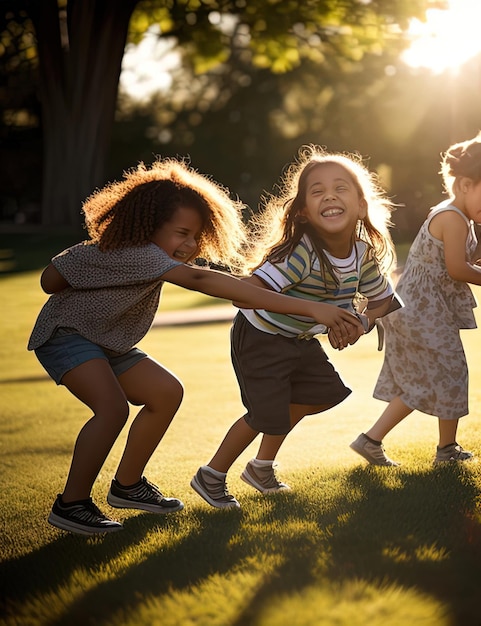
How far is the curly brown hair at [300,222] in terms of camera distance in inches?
158

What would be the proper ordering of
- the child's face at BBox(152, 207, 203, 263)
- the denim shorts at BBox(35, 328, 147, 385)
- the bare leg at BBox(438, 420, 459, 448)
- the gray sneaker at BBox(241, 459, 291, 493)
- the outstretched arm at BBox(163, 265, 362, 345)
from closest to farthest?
1. the outstretched arm at BBox(163, 265, 362, 345)
2. the denim shorts at BBox(35, 328, 147, 385)
3. the child's face at BBox(152, 207, 203, 263)
4. the gray sneaker at BBox(241, 459, 291, 493)
5. the bare leg at BBox(438, 420, 459, 448)

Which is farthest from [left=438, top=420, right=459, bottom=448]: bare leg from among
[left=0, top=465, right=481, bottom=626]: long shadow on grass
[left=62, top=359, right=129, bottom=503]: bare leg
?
[left=62, top=359, right=129, bottom=503]: bare leg

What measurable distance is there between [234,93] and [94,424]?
46.8 m

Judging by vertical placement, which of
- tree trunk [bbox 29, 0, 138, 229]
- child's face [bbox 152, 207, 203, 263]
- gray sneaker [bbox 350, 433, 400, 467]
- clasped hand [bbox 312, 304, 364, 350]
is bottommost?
gray sneaker [bbox 350, 433, 400, 467]

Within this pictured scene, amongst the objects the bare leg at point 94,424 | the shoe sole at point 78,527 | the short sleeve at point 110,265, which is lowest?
the shoe sole at point 78,527

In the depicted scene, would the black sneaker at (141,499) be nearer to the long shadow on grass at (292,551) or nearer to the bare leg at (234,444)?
the long shadow on grass at (292,551)

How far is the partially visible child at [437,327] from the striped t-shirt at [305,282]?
68cm

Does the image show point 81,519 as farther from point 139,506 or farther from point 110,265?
point 110,265

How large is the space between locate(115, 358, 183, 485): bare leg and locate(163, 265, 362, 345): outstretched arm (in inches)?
22.9

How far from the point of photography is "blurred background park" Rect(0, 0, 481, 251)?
20500mm

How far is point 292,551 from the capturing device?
2.99 metres

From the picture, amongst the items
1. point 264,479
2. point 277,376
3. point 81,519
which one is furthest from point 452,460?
point 81,519

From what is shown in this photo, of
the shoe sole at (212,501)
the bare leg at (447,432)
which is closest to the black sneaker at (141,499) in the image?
the shoe sole at (212,501)

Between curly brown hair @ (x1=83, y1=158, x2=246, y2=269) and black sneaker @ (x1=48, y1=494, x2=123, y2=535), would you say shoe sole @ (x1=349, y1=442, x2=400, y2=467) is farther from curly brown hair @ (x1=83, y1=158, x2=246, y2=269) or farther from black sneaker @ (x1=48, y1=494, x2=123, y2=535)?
black sneaker @ (x1=48, y1=494, x2=123, y2=535)
